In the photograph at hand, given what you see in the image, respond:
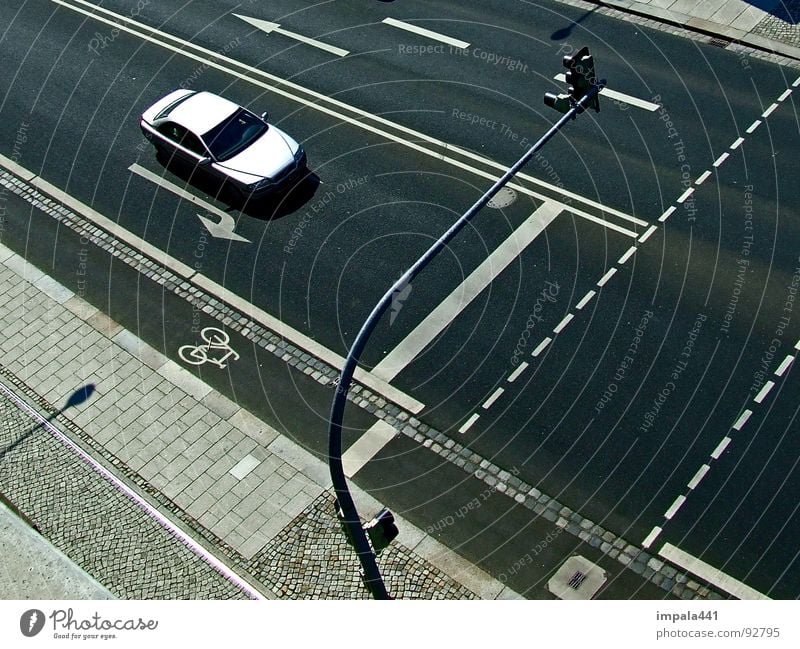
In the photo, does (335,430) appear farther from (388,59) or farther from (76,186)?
(388,59)

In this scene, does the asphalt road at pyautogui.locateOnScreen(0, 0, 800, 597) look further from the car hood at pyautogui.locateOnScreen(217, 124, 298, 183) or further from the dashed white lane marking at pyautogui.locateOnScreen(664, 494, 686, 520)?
the car hood at pyautogui.locateOnScreen(217, 124, 298, 183)

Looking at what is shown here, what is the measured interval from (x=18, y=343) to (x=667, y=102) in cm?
1548

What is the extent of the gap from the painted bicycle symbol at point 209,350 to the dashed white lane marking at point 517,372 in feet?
17.3

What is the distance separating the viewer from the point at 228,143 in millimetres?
23781

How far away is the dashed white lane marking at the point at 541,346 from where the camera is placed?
1938 centimetres

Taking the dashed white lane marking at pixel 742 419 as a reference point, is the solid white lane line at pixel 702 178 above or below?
above

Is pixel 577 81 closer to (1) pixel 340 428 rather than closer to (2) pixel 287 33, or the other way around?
(1) pixel 340 428

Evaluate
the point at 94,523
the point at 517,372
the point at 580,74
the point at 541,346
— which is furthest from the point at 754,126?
the point at 94,523

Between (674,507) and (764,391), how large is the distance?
2.96 meters

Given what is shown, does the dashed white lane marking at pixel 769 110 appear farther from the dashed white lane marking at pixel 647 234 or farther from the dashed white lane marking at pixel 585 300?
the dashed white lane marking at pixel 585 300

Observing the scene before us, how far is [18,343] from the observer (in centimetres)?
2097

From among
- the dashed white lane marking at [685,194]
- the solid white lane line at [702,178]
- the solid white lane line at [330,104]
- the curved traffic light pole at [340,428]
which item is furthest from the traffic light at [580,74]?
the solid white lane line at [702,178]
